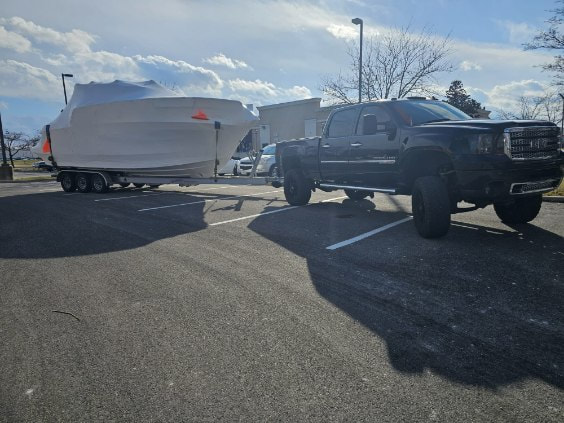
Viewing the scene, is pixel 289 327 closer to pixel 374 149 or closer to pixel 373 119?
pixel 373 119

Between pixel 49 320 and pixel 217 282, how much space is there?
1616 mm

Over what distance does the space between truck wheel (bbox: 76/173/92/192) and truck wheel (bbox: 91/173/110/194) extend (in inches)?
8.4

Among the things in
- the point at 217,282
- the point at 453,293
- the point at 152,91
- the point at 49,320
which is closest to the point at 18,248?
the point at 49,320

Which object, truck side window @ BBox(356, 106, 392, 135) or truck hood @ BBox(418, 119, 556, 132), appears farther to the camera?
truck side window @ BBox(356, 106, 392, 135)

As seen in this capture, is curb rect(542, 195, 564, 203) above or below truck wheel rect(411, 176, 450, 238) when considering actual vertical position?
below

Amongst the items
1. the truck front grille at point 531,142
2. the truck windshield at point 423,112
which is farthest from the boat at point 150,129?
the truck front grille at point 531,142

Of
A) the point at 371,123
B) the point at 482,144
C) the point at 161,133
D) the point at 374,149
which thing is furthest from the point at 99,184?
the point at 482,144

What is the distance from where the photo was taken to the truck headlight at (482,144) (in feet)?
16.8

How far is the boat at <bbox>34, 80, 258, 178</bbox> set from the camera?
11844mm

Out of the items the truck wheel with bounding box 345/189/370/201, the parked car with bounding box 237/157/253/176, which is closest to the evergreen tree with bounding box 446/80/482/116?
the parked car with bounding box 237/157/253/176

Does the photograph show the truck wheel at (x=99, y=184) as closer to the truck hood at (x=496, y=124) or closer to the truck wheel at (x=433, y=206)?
the truck wheel at (x=433, y=206)

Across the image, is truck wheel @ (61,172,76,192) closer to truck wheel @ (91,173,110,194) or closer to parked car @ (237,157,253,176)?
truck wheel @ (91,173,110,194)

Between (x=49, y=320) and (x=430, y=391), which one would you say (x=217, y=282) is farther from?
(x=430, y=391)

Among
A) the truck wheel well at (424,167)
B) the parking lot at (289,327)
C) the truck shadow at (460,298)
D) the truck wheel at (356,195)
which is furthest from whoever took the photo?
the truck wheel at (356,195)
